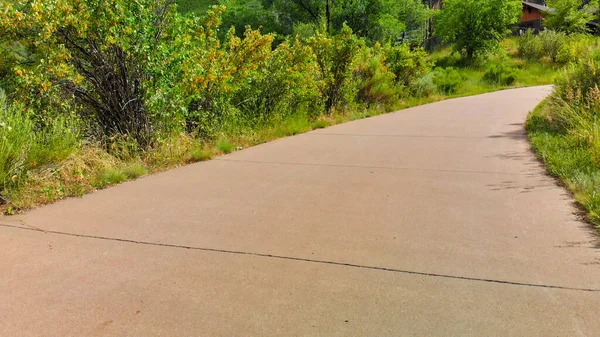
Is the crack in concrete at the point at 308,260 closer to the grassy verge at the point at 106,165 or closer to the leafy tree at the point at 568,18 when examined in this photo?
the grassy verge at the point at 106,165

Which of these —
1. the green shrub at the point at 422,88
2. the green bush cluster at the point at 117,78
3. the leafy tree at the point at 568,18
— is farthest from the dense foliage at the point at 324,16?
the green bush cluster at the point at 117,78

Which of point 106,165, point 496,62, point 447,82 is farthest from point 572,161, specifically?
point 496,62

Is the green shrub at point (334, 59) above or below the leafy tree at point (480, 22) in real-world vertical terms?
below

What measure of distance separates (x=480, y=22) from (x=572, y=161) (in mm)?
39665

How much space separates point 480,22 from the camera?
4272 centimetres

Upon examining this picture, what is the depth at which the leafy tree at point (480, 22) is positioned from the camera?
42656 mm

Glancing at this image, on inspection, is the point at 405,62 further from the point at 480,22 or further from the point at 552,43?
the point at 552,43

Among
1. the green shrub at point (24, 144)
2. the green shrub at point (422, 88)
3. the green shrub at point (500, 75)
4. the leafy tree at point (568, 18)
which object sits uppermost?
the leafy tree at point (568, 18)

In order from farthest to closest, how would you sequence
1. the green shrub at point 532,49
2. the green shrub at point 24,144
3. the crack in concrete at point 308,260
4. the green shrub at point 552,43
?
the green shrub at point 532,49, the green shrub at point 552,43, the green shrub at point 24,144, the crack in concrete at point 308,260

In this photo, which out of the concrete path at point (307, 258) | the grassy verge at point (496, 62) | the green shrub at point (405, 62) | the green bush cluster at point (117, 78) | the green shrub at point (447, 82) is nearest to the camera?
the concrete path at point (307, 258)

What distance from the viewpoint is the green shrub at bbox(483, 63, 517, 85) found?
117 ft

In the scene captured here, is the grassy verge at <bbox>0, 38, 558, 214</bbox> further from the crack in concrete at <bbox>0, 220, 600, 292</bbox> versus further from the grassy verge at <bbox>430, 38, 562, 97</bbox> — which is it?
the grassy verge at <bbox>430, 38, 562, 97</bbox>

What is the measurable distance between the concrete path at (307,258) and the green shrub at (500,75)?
30851 mm

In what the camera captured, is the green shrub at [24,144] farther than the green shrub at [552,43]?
No
